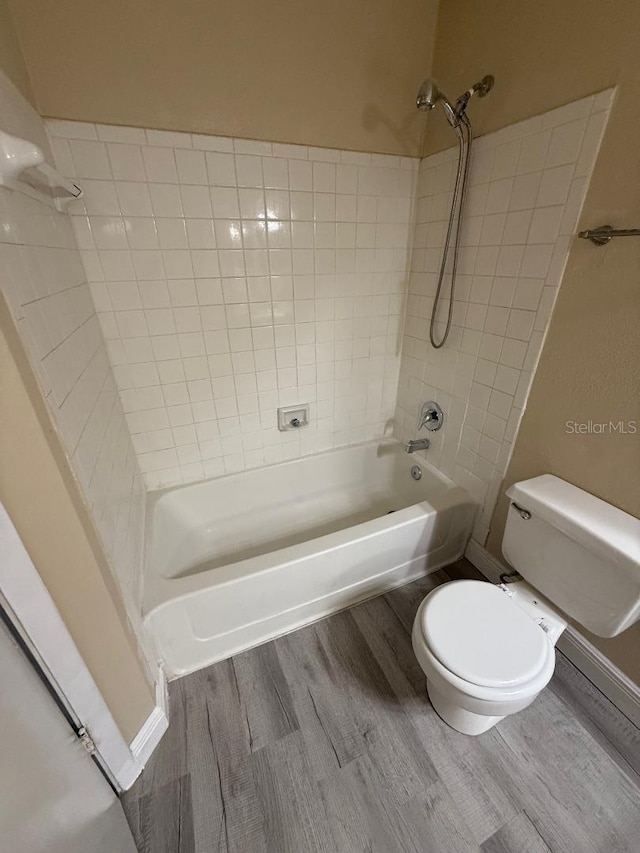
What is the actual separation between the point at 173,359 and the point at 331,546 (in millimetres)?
1038

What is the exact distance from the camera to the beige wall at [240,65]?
1.05 m

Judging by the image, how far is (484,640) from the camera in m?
1.01

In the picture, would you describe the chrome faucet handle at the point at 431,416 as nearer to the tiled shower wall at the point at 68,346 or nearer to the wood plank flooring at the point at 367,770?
the wood plank flooring at the point at 367,770

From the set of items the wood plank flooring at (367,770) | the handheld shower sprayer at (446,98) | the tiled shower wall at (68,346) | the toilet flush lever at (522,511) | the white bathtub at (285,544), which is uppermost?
the handheld shower sprayer at (446,98)

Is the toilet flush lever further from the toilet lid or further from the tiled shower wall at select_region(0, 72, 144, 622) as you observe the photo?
the tiled shower wall at select_region(0, 72, 144, 622)

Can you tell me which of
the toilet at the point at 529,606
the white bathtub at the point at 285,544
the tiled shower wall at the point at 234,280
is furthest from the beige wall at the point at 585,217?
the white bathtub at the point at 285,544

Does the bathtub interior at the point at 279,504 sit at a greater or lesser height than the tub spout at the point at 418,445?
lesser

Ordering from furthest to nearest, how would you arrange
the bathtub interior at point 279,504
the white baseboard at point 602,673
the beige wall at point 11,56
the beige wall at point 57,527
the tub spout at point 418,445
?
the tub spout at point 418,445
the bathtub interior at point 279,504
the white baseboard at point 602,673
the beige wall at point 11,56
the beige wall at point 57,527

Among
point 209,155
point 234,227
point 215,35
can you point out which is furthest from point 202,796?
point 215,35

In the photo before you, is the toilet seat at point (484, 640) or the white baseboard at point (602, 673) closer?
the toilet seat at point (484, 640)

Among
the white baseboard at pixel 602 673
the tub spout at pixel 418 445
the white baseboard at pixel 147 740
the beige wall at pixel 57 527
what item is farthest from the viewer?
the tub spout at pixel 418 445

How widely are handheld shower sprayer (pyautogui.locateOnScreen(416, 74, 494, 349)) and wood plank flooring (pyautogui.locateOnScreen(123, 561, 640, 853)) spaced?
146 cm

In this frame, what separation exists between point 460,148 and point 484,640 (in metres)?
1.69

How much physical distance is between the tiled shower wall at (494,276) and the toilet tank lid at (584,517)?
26 cm
